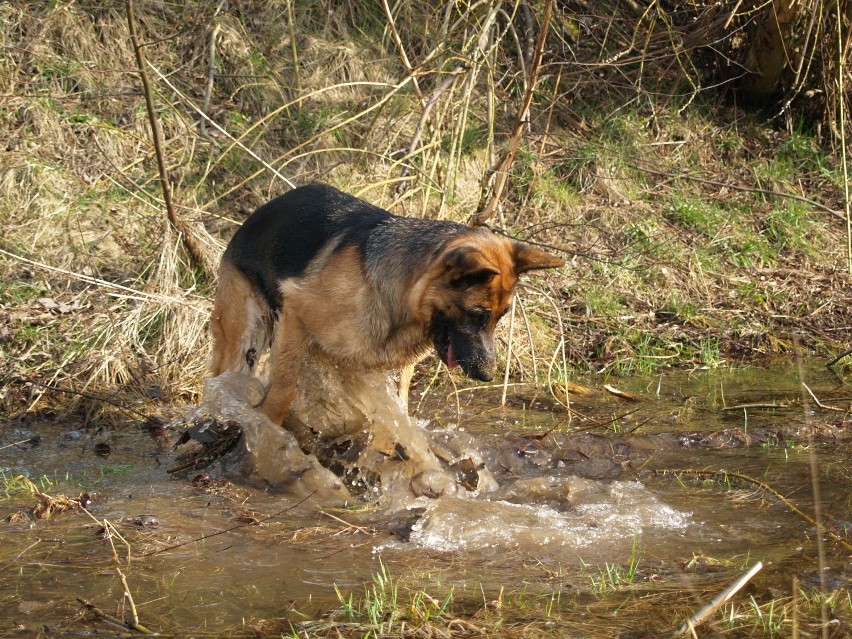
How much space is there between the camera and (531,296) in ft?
27.7

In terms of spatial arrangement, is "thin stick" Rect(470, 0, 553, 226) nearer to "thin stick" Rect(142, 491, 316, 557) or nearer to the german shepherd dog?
the german shepherd dog

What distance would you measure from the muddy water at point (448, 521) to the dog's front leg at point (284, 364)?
1.40ft

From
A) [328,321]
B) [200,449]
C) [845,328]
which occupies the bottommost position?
[845,328]

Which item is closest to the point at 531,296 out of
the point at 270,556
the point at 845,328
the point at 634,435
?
the point at 634,435

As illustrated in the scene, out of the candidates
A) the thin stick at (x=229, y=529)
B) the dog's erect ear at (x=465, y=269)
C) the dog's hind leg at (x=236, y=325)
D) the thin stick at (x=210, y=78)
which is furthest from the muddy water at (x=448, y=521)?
the thin stick at (x=210, y=78)

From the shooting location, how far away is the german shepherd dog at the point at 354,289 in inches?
190

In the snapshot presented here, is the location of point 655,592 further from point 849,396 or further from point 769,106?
point 769,106

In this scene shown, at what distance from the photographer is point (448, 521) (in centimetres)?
440

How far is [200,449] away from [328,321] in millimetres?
1219

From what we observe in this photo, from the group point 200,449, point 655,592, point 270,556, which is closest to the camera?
point 655,592

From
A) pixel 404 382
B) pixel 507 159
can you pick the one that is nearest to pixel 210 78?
pixel 507 159

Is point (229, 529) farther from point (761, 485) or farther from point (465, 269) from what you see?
point (761, 485)

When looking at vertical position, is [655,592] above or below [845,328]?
above

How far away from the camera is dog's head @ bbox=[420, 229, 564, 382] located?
184 inches
